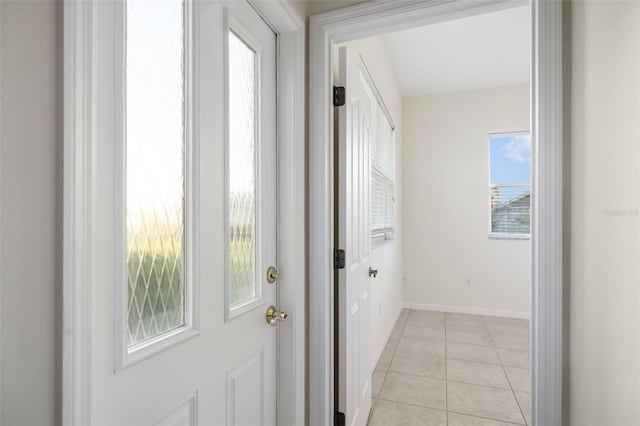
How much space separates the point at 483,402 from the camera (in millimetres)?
2373

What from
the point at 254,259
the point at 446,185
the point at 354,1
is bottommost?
the point at 254,259

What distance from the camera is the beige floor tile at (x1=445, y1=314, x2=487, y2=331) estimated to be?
13.1 ft

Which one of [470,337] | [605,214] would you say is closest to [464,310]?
[470,337]

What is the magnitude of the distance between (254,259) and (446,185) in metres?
3.99

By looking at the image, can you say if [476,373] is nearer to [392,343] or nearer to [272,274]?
[392,343]

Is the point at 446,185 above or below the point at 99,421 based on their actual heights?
above

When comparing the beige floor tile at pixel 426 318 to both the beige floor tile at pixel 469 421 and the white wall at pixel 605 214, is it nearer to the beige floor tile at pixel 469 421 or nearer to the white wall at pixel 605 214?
the beige floor tile at pixel 469 421

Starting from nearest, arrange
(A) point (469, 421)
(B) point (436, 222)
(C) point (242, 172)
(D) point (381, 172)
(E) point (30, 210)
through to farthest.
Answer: (E) point (30, 210) < (C) point (242, 172) < (A) point (469, 421) < (D) point (381, 172) < (B) point (436, 222)

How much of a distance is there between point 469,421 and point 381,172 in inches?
81.4

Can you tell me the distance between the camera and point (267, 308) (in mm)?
1306

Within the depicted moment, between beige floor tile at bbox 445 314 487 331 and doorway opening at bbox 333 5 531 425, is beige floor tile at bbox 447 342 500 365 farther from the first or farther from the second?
beige floor tile at bbox 445 314 487 331

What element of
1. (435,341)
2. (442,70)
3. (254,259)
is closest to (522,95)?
(442,70)

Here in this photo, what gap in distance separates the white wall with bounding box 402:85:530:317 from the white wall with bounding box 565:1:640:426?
368cm

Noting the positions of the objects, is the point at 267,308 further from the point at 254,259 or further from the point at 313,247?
the point at 313,247
